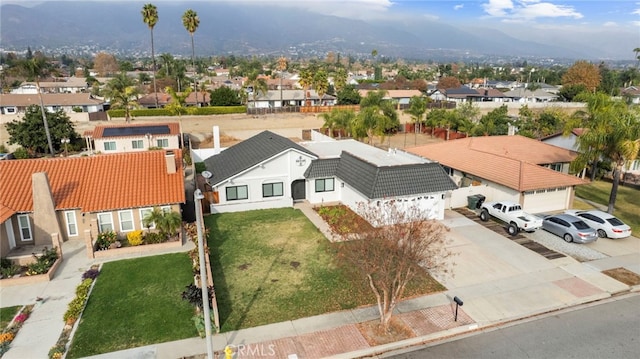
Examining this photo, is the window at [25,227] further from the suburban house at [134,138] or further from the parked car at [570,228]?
the parked car at [570,228]

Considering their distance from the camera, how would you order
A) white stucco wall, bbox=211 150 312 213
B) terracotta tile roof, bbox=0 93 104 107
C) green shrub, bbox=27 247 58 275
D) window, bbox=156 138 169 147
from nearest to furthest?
green shrub, bbox=27 247 58 275 → white stucco wall, bbox=211 150 312 213 → window, bbox=156 138 169 147 → terracotta tile roof, bbox=0 93 104 107

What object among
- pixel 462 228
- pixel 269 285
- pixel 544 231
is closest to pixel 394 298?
pixel 269 285

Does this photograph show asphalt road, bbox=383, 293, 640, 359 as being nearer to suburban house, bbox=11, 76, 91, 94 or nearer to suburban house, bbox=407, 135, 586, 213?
suburban house, bbox=407, 135, 586, 213

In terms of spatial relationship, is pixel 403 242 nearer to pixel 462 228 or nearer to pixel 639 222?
pixel 462 228

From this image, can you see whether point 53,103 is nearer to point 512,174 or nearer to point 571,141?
point 512,174

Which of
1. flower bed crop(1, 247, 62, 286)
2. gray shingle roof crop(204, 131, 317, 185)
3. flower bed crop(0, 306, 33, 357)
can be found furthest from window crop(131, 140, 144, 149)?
flower bed crop(0, 306, 33, 357)
